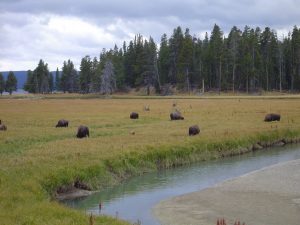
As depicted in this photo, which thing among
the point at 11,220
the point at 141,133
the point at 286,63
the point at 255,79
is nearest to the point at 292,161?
the point at 141,133

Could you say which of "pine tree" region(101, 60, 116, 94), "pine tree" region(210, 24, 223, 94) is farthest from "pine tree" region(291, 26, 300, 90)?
"pine tree" region(101, 60, 116, 94)

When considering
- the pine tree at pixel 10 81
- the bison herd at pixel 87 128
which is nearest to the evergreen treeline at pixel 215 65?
the pine tree at pixel 10 81

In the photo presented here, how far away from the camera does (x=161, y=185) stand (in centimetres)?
2445

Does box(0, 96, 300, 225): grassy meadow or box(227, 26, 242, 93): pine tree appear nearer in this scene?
box(0, 96, 300, 225): grassy meadow

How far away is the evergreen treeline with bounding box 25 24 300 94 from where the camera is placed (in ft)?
407

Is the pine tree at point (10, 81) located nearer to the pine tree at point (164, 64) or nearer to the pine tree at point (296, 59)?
the pine tree at point (164, 64)

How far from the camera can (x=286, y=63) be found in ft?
429

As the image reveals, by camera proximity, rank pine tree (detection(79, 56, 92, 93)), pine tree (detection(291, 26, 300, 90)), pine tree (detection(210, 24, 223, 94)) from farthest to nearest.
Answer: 1. pine tree (detection(79, 56, 92, 93))
2. pine tree (detection(210, 24, 223, 94))
3. pine tree (detection(291, 26, 300, 90))

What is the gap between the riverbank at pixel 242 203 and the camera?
56.9ft

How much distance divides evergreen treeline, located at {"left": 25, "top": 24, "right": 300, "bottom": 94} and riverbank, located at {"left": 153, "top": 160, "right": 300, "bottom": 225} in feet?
317

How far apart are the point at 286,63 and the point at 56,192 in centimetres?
11837

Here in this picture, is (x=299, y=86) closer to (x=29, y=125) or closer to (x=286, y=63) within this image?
(x=286, y=63)

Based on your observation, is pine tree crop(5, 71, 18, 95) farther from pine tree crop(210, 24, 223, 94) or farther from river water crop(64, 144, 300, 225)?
river water crop(64, 144, 300, 225)

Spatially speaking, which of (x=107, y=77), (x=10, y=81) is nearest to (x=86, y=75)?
(x=107, y=77)
